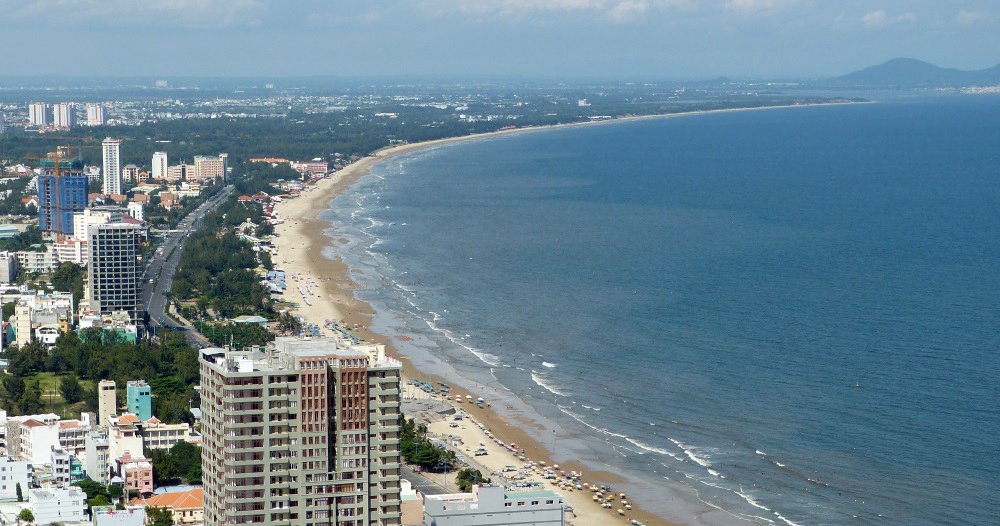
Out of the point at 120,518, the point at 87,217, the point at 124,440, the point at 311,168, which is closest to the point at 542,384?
the point at 124,440

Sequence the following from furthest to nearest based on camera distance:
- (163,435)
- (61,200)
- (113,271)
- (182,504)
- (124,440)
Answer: (61,200) < (113,271) < (163,435) < (124,440) < (182,504)

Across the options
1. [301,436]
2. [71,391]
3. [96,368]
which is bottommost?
[71,391]

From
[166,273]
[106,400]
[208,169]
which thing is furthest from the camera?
[208,169]

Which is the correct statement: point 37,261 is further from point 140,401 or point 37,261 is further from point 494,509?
point 494,509

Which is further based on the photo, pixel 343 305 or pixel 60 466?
pixel 343 305

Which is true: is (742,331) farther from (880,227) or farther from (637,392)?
(880,227)
